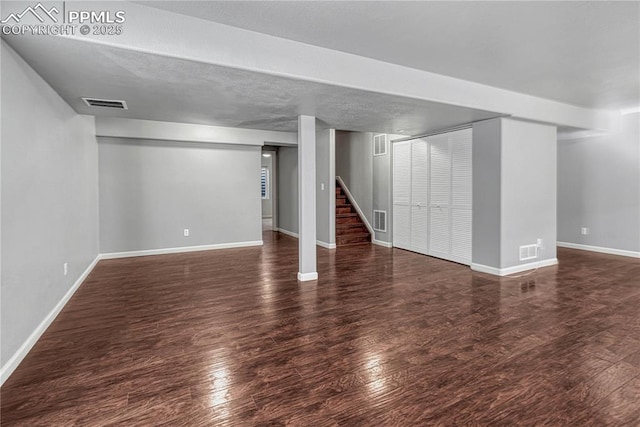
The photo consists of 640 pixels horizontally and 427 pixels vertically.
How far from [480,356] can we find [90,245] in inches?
213

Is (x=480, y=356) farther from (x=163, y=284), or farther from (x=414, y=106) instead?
(x=163, y=284)

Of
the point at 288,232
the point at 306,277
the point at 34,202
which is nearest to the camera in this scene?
the point at 34,202

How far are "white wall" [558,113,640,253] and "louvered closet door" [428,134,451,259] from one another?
3194mm

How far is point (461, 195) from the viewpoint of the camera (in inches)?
209

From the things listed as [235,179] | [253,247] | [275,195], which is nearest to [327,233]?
[253,247]

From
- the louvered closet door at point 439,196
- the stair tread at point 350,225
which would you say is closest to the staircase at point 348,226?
the stair tread at point 350,225

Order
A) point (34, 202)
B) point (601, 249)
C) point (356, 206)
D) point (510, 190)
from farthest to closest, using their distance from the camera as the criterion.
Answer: point (356, 206)
point (601, 249)
point (510, 190)
point (34, 202)

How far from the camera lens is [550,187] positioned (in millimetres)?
5215

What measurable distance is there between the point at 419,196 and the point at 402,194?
491 millimetres

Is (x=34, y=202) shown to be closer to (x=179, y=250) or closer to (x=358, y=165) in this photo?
(x=179, y=250)

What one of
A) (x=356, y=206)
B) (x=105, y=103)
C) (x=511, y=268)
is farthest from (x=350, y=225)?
(x=105, y=103)

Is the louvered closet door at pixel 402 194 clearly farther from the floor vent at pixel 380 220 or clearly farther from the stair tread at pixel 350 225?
the stair tread at pixel 350 225

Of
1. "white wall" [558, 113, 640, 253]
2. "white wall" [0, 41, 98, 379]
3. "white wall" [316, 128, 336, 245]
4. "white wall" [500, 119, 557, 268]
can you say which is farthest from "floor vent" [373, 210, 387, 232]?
"white wall" [0, 41, 98, 379]

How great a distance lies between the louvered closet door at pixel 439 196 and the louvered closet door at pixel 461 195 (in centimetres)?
10
